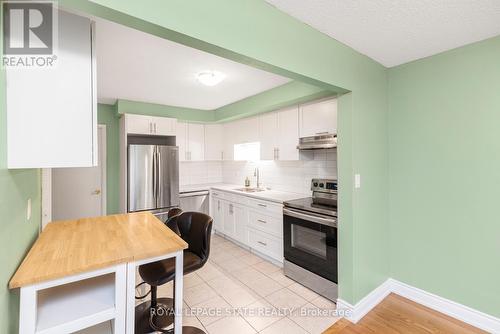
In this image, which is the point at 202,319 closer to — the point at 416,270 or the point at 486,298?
the point at 416,270

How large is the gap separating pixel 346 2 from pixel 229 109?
2.85 metres

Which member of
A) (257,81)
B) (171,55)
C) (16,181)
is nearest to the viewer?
(16,181)

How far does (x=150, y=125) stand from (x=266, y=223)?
2.44 m

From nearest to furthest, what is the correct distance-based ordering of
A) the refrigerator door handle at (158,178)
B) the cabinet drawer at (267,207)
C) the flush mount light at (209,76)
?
the flush mount light at (209,76) → the cabinet drawer at (267,207) → the refrigerator door handle at (158,178)

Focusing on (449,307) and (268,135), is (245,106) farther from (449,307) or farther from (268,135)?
(449,307)

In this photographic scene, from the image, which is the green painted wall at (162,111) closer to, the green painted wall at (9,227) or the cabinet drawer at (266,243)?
the cabinet drawer at (266,243)

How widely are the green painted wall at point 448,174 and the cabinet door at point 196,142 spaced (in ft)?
10.7

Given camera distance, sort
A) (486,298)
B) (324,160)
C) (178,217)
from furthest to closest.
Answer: (324,160), (178,217), (486,298)

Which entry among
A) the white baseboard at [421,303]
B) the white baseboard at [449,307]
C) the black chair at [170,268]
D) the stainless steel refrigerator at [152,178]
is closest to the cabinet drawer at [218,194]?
the stainless steel refrigerator at [152,178]

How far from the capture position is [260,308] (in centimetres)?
221

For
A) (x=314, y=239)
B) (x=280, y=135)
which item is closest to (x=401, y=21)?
(x=280, y=135)

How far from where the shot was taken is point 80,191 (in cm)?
371

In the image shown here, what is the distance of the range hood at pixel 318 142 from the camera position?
2.56 metres

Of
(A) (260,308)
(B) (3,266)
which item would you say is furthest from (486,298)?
(B) (3,266)
